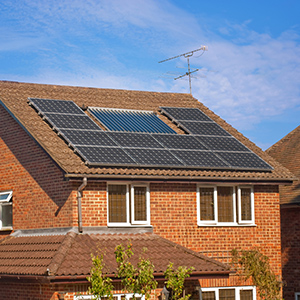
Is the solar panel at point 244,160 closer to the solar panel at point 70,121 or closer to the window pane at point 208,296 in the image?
the window pane at point 208,296

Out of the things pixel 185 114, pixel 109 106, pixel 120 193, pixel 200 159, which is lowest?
pixel 120 193

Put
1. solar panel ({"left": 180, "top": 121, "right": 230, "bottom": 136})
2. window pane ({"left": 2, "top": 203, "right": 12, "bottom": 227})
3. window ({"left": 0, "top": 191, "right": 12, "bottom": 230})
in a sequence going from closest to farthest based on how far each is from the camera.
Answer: window ({"left": 0, "top": 191, "right": 12, "bottom": 230}), window pane ({"left": 2, "top": 203, "right": 12, "bottom": 227}), solar panel ({"left": 180, "top": 121, "right": 230, "bottom": 136})

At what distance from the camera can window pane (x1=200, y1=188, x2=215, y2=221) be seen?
91.0 feet

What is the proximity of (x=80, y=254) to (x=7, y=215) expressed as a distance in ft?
21.8

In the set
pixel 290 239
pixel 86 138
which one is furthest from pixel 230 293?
pixel 86 138

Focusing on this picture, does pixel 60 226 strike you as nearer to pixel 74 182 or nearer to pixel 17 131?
pixel 74 182

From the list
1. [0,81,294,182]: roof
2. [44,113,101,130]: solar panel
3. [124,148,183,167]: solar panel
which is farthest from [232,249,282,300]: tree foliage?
[44,113,101,130]: solar panel

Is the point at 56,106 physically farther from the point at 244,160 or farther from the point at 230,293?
the point at 230,293

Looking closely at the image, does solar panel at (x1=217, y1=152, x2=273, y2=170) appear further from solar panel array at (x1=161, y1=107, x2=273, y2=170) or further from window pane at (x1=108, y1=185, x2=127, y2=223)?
window pane at (x1=108, y1=185, x2=127, y2=223)

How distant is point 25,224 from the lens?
27.5 m

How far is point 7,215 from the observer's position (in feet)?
94.3

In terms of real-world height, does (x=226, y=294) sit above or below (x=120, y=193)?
below

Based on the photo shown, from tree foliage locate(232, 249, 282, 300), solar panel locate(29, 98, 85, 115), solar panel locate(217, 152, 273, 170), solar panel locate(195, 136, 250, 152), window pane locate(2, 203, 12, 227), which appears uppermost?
solar panel locate(29, 98, 85, 115)

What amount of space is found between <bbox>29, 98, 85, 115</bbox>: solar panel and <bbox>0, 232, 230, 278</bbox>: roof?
536 centimetres
